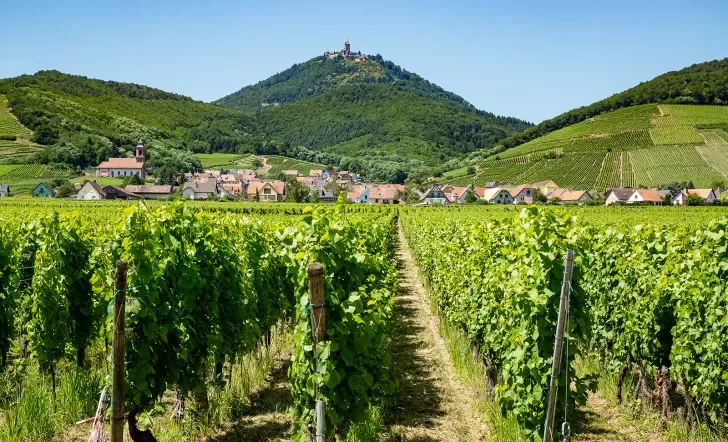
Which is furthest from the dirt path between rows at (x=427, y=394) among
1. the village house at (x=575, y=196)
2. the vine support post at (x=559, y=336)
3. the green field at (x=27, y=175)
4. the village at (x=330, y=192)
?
the green field at (x=27, y=175)

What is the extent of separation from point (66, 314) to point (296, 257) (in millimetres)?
4864

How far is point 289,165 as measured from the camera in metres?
172

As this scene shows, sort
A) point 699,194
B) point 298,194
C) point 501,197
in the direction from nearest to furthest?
point 699,194, point 298,194, point 501,197

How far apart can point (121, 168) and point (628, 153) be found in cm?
11385

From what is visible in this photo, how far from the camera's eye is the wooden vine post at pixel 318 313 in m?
4.34

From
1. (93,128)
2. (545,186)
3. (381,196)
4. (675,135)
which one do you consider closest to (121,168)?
(93,128)

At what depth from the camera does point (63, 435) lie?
21.2ft

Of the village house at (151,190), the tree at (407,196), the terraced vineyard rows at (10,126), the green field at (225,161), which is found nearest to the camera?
the village house at (151,190)

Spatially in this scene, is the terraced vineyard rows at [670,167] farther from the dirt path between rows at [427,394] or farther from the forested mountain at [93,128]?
the forested mountain at [93,128]

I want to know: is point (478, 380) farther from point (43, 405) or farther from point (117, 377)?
point (43, 405)

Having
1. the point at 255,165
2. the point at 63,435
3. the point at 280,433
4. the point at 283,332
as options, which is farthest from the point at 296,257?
the point at 255,165

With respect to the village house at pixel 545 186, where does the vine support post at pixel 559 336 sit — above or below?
below

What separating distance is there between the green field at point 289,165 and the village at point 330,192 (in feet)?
66.0

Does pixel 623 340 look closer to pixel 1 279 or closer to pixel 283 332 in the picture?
pixel 283 332
